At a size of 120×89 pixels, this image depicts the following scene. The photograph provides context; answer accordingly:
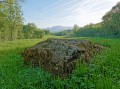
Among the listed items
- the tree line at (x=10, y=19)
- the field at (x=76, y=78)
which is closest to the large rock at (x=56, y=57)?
the field at (x=76, y=78)

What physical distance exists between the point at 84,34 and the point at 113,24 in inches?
1699

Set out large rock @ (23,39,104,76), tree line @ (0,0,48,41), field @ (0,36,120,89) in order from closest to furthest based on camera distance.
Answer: field @ (0,36,120,89) → large rock @ (23,39,104,76) → tree line @ (0,0,48,41)

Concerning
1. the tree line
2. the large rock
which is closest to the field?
the large rock

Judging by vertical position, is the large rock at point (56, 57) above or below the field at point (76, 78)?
above

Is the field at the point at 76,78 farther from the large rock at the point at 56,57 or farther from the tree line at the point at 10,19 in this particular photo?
the tree line at the point at 10,19

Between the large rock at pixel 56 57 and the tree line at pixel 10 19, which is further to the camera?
the tree line at pixel 10 19

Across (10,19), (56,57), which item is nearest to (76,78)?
(56,57)

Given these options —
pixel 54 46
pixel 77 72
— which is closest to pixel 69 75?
pixel 77 72

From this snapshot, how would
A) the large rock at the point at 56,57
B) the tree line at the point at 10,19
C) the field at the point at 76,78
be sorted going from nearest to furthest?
the field at the point at 76,78 → the large rock at the point at 56,57 → the tree line at the point at 10,19

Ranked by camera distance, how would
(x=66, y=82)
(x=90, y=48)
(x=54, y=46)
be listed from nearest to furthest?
(x=66, y=82)
(x=54, y=46)
(x=90, y=48)

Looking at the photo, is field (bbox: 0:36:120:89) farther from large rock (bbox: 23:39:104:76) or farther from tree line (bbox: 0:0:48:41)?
tree line (bbox: 0:0:48:41)

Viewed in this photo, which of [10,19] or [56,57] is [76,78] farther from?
[10,19]

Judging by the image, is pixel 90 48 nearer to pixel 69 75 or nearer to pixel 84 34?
pixel 69 75

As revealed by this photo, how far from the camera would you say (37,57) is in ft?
33.5
